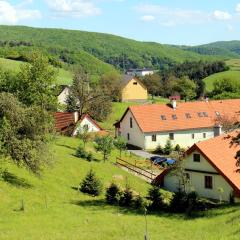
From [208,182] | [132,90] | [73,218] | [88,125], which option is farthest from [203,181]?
[132,90]

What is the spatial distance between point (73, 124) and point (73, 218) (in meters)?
42.6

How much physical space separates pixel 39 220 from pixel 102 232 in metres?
4.00

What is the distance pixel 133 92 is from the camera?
125 metres

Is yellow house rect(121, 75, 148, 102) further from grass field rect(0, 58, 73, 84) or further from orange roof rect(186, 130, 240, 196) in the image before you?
orange roof rect(186, 130, 240, 196)

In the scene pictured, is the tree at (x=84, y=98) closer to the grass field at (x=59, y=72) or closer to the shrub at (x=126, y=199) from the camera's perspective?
the shrub at (x=126, y=199)

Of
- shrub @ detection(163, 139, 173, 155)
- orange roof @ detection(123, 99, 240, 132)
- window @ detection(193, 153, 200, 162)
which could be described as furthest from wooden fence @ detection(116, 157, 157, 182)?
orange roof @ detection(123, 99, 240, 132)

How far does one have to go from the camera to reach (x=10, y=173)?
36500mm

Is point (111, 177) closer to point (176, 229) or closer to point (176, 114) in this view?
point (176, 229)

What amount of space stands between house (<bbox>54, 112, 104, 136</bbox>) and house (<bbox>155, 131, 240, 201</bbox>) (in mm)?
29293

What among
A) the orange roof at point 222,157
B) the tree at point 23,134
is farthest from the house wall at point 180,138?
the tree at point 23,134

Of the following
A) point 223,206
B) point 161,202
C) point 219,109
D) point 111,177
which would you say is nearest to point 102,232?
point 161,202

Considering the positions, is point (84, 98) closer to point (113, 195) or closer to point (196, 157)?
point (196, 157)

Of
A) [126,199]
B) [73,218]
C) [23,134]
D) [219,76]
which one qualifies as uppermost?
[219,76]

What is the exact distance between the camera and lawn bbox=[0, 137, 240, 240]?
2399 cm
